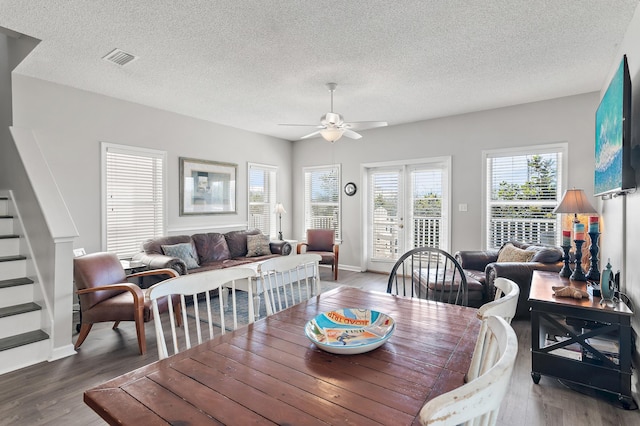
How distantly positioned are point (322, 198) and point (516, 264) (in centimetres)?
407

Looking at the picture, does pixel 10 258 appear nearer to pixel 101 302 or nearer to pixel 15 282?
pixel 15 282

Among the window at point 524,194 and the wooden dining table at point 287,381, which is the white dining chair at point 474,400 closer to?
the wooden dining table at point 287,381

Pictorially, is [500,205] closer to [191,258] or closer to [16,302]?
[191,258]

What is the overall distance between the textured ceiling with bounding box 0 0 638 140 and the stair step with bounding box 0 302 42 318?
237 cm

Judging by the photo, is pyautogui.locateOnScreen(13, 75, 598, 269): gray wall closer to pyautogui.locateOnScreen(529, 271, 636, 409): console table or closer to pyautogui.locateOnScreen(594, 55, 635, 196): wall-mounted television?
pyautogui.locateOnScreen(594, 55, 635, 196): wall-mounted television

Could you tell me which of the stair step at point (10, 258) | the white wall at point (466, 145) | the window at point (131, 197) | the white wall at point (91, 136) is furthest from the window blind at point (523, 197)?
the stair step at point (10, 258)

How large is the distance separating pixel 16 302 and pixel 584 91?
264 inches

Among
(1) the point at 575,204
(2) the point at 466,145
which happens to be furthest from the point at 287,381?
(2) the point at 466,145

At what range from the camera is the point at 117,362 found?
2717 mm

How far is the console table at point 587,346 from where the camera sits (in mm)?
2086

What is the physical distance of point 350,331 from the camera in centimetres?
141

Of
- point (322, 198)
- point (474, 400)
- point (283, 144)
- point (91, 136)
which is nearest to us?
point (474, 400)

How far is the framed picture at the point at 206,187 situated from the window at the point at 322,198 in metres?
1.72

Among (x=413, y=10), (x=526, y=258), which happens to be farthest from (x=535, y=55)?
(x=526, y=258)
